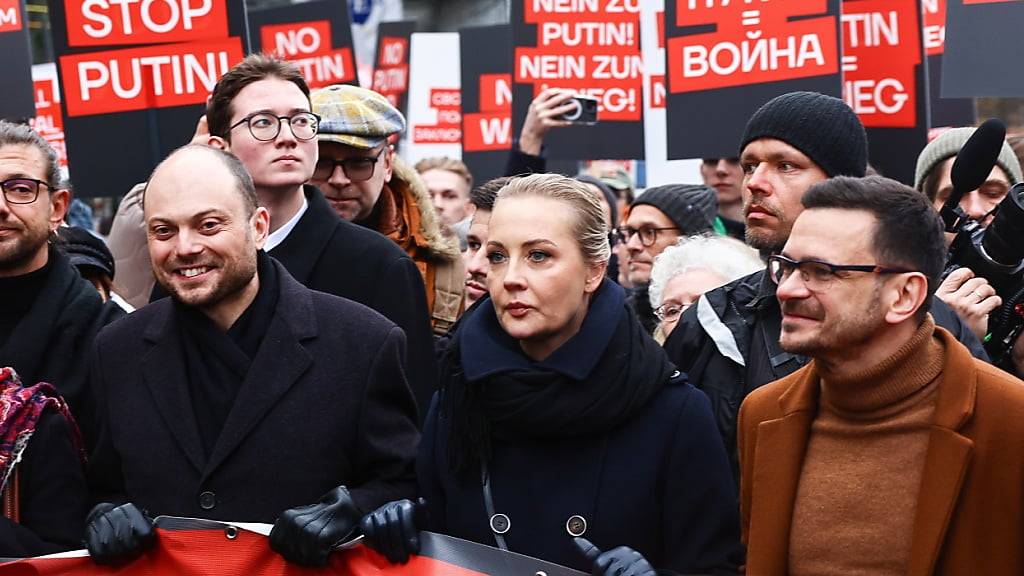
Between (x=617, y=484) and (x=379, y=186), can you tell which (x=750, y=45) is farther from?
(x=617, y=484)

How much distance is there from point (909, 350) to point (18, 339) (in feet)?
8.16

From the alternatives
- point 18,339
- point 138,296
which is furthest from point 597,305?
point 138,296

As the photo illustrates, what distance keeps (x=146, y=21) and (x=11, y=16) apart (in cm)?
66

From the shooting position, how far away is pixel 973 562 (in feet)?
10.5

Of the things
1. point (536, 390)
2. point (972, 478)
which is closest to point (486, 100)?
point (536, 390)

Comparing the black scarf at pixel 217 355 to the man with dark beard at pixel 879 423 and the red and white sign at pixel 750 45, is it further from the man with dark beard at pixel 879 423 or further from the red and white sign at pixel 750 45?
the red and white sign at pixel 750 45

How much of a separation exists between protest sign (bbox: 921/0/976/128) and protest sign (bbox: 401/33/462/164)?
4597mm

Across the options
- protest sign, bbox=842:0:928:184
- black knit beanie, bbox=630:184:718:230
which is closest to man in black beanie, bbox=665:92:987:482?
protest sign, bbox=842:0:928:184

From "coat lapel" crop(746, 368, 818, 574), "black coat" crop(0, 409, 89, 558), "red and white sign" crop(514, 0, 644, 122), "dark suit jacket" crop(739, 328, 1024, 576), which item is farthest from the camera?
"red and white sign" crop(514, 0, 644, 122)

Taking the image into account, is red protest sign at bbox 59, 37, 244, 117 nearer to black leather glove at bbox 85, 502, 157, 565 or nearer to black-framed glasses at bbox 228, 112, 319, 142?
black-framed glasses at bbox 228, 112, 319, 142

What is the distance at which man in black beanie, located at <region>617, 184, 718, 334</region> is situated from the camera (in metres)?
6.73

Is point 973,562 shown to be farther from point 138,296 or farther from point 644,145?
point 644,145

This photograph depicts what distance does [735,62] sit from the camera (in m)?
6.45

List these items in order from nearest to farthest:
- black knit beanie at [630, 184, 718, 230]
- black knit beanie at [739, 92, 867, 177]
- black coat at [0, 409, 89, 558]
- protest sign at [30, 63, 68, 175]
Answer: black coat at [0, 409, 89, 558]
black knit beanie at [739, 92, 867, 177]
black knit beanie at [630, 184, 718, 230]
protest sign at [30, 63, 68, 175]
